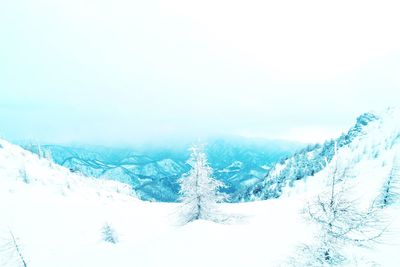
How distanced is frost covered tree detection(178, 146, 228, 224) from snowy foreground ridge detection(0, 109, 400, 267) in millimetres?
2471

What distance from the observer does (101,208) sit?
82.0 feet

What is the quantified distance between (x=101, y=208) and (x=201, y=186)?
39.5ft

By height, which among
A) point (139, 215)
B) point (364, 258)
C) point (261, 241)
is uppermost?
point (364, 258)

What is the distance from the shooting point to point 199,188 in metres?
19.4

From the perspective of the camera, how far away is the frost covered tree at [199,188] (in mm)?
19484

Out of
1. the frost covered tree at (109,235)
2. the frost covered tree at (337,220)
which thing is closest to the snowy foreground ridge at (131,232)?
the frost covered tree at (109,235)

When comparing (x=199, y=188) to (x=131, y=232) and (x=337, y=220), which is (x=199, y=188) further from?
(x=337, y=220)

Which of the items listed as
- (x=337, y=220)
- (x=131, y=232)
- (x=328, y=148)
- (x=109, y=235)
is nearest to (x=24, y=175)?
(x=109, y=235)

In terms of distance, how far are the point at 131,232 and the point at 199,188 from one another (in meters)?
8.09

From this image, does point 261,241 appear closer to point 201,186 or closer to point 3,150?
point 201,186

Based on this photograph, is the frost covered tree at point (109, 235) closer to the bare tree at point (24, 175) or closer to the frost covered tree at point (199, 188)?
the frost covered tree at point (199, 188)

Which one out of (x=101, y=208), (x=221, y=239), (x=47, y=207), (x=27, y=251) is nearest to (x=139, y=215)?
(x=101, y=208)

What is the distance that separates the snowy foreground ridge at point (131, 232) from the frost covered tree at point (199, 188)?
8.11 feet

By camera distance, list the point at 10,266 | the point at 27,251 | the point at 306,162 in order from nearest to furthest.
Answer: the point at 10,266 < the point at 27,251 < the point at 306,162
